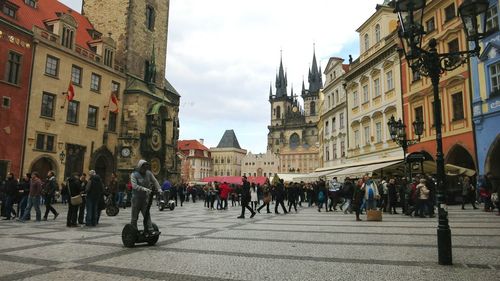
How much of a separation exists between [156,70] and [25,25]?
45.4 feet

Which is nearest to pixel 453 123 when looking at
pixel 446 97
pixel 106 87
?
pixel 446 97

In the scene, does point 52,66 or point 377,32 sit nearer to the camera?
point 52,66

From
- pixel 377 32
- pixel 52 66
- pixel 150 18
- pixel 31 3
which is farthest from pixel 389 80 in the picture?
pixel 31 3

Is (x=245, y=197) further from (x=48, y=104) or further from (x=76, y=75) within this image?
(x=76, y=75)

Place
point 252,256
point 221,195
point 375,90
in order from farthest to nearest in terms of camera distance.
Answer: point 375,90, point 221,195, point 252,256

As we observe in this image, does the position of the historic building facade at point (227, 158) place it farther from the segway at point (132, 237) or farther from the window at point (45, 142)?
the segway at point (132, 237)

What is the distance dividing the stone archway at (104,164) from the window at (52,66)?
6748mm

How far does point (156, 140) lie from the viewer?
3362 cm

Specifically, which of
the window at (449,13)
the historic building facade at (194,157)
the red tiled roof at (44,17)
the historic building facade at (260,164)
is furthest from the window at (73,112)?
the historic building facade at (260,164)

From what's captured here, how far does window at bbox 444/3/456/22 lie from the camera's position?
22.7 metres

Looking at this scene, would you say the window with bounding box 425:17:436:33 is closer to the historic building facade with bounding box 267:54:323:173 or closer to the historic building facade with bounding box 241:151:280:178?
the historic building facade with bounding box 267:54:323:173

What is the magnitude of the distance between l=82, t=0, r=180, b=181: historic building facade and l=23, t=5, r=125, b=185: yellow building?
112cm

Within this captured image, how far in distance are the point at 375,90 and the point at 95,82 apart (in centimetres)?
2291

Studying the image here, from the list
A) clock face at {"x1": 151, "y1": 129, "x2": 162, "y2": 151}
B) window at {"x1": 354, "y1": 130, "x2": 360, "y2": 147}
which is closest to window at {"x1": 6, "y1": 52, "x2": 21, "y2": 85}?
clock face at {"x1": 151, "y1": 129, "x2": 162, "y2": 151}
